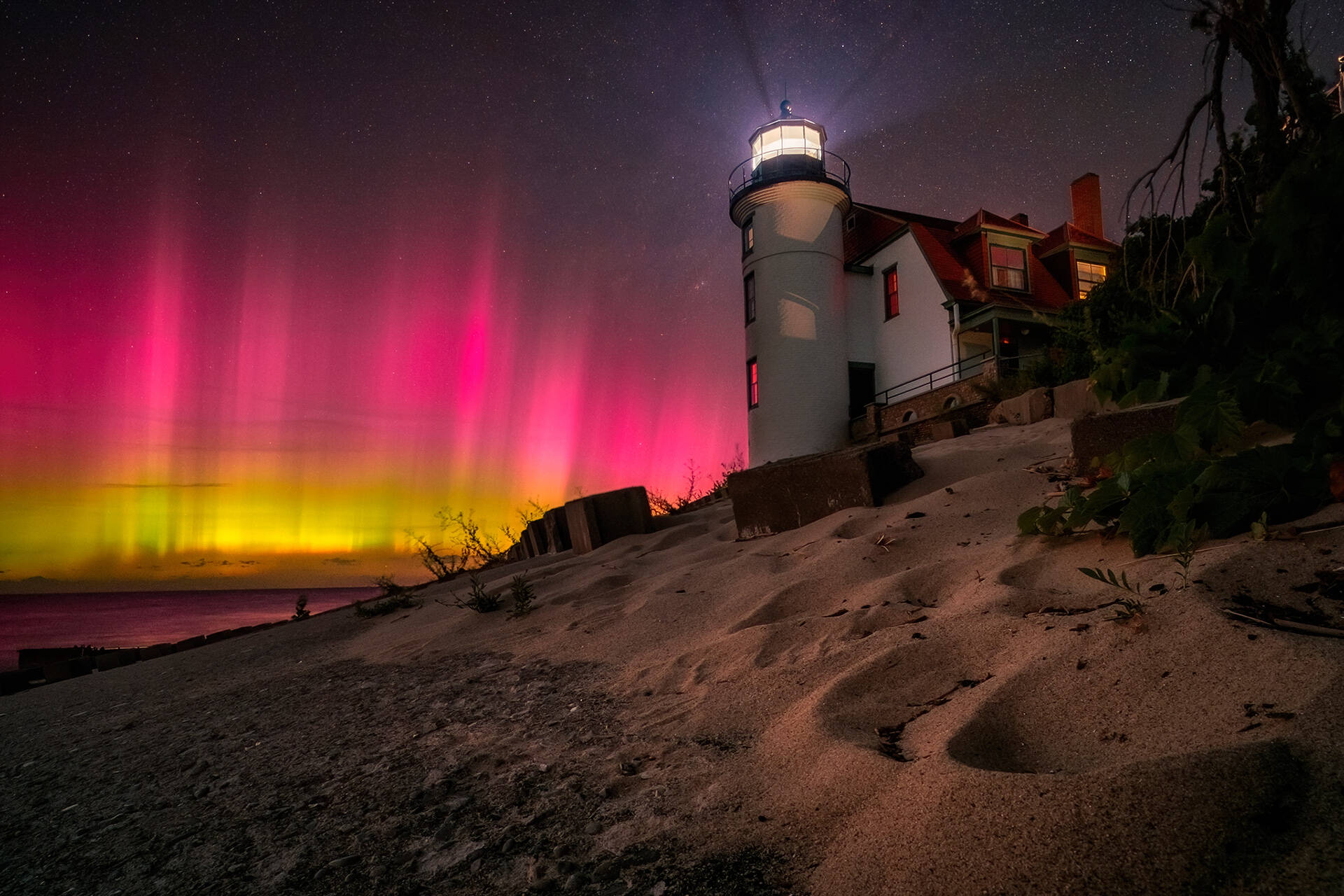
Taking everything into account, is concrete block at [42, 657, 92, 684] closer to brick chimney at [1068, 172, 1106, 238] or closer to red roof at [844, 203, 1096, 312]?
red roof at [844, 203, 1096, 312]

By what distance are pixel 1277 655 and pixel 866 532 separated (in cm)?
230

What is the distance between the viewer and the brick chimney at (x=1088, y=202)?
2138 centimetres

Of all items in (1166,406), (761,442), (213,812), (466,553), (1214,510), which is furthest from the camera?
(761,442)

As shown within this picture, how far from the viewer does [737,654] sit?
2471 millimetres

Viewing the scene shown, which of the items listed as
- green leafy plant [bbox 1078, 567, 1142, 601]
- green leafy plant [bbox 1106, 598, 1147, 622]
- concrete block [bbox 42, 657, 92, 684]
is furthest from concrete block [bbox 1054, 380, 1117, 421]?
concrete block [bbox 42, 657, 92, 684]

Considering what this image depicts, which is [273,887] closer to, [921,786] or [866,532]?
[921,786]

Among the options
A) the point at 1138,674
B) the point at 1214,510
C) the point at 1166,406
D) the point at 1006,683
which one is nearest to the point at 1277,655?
the point at 1138,674

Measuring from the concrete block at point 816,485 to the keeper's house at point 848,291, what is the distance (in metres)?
13.6

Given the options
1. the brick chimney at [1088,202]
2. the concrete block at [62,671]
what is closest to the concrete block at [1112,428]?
the concrete block at [62,671]

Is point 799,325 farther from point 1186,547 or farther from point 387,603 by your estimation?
point 1186,547

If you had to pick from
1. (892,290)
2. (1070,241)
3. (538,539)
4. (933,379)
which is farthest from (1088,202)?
(538,539)

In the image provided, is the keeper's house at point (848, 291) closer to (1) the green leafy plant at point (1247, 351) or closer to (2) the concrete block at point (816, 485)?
(2) the concrete block at point (816, 485)

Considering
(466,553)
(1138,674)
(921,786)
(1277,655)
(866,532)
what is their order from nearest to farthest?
1. (921,786)
2. (1277,655)
3. (1138,674)
4. (866,532)
5. (466,553)

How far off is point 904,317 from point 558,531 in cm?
1474
